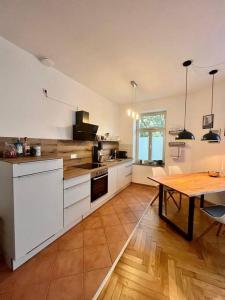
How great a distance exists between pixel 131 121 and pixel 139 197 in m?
2.37

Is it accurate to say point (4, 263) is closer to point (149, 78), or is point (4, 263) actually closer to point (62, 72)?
point (62, 72)

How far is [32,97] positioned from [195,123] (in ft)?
11.7

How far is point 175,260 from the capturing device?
167cm

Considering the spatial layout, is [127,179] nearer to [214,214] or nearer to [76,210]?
[76,210]

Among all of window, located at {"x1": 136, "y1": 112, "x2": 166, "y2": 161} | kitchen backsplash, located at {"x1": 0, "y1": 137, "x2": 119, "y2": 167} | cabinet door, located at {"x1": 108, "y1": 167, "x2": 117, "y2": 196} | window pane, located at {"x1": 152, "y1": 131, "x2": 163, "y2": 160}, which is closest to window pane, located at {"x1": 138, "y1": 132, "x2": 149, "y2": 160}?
window, located at {"x1": 136, "y1": 112, "x2": 166, "y2": 161}

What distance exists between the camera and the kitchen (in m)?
1.42

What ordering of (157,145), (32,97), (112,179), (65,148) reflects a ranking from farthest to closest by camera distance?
(157,145)
(112,179)
(65,148)
(32,97)

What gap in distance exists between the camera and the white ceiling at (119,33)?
1384mm

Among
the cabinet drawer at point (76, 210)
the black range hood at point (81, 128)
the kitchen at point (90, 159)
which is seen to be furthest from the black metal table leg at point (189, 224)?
the black range hood at point (81, 128)

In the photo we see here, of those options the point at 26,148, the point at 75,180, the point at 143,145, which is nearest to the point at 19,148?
the point at 26,148

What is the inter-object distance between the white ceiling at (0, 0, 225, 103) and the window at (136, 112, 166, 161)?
1.78 meters

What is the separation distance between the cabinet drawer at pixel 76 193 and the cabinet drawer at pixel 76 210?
73mm

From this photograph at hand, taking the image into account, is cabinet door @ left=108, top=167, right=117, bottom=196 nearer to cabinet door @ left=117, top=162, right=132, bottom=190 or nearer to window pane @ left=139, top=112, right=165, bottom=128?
cabinet door @ left=117, top=162, right=132, bottom=190

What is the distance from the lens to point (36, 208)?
5.49 ft
